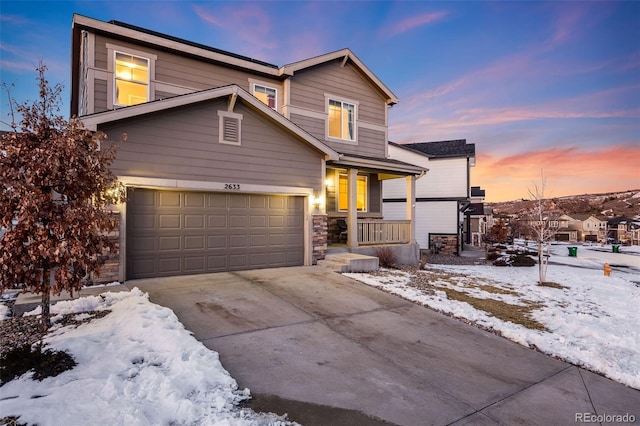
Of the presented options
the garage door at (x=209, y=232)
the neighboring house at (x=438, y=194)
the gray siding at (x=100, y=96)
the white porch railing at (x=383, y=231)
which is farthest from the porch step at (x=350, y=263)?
the neighboring house at (x=438, y=194)

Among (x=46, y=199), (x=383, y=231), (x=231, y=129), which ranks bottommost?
(x=383, y=231)

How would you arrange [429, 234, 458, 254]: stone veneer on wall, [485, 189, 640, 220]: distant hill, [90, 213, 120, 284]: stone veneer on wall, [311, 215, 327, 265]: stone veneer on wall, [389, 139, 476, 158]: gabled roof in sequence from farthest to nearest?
[485, 189, 640, 220]: distant hill, [389, 139, 476, 158]: gabled roof, [429, 234, 458, 254]: stone veneer on wall, [311, 215, 327, 265]: stone veneer on wall, [90, 213, 120, 284]: stone veneer on wall

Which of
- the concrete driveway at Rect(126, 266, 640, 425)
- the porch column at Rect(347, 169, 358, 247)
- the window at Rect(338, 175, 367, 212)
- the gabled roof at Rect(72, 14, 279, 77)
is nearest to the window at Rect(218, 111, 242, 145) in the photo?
the gabled roof at Rect(72, 14, 279, 77)

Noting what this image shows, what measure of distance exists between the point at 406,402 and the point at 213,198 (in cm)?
689

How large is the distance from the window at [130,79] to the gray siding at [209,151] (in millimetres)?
2445

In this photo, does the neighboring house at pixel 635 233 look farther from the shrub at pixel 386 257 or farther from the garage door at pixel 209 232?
the garage door at pixel 209 232

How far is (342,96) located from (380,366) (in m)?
11.4

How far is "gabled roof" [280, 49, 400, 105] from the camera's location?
1114cm

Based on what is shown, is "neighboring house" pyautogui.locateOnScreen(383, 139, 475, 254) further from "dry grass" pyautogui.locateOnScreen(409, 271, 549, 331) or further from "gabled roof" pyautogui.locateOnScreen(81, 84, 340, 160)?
"gabled roof" pyautogui.locateOnScreen(81, 84, 340, 160)

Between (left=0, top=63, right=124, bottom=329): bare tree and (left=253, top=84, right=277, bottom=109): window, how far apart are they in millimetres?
7461

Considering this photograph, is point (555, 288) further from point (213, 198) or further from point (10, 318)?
point (10, 318)

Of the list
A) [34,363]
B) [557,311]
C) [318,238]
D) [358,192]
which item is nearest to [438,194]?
[358,192]

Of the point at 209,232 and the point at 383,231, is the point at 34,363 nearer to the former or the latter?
the point at 209,232

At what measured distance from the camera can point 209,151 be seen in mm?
8039
